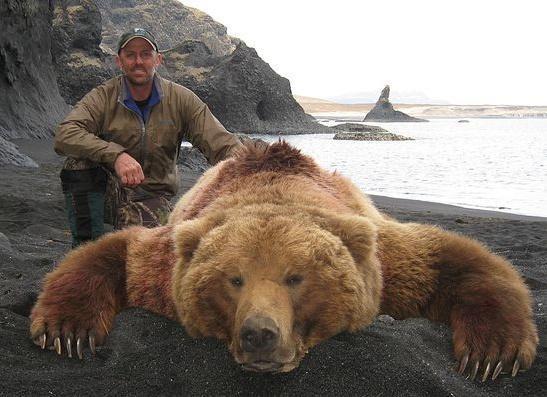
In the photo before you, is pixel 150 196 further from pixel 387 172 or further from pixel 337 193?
pixel 387 172

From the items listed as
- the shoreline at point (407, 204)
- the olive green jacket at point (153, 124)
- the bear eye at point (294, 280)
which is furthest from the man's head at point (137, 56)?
the shoreline at point (407, 204)

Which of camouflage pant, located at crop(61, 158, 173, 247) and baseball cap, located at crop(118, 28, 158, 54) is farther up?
baseball cap, located at crop(118, 28, 158, 54)

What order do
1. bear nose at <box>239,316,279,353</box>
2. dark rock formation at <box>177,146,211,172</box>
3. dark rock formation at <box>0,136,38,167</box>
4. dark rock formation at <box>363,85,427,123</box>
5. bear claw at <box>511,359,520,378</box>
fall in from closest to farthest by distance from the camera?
bear nose at <box>239,316,279,353</box>
bear claw at <box>511,359,520,378</box>
dark rock formation at <box>0,136,38,167</box>
dark rock formation at <box>177,146,211,172</box>
dark rock formation at <box>363,85,427,123</box>

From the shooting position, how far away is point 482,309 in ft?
8.52

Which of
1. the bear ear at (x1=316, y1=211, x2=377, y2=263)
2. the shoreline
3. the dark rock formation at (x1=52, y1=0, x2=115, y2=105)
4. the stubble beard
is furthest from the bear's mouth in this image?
the dark rock formation at (x1=52, y1=0, x2=115, y2=105)

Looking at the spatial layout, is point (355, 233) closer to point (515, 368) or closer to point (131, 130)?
point (515, 368)

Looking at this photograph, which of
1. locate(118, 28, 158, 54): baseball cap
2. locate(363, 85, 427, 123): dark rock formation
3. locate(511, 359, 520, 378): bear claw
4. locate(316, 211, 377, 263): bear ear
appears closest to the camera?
locate(511, 359, 520, 378): bear claw

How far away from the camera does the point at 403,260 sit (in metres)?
2.80

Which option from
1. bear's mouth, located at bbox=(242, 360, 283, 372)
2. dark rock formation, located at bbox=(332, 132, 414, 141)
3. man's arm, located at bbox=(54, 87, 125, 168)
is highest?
man's arm, located at bbox=(54, 87, 125, 168)

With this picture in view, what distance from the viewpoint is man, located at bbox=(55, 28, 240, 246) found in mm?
4477

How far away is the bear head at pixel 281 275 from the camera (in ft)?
7.43

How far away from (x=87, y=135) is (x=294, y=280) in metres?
2.45

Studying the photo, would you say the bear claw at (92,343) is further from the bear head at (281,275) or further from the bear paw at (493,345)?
the bear paw at (493,345)

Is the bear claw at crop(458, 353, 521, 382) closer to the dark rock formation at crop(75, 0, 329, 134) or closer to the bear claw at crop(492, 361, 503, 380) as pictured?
the bear claw at crop(492, 361, 503, 380)
